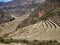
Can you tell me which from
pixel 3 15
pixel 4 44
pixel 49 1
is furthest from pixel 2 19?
pixel 4 44

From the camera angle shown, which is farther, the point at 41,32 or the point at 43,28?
the point at 43,28

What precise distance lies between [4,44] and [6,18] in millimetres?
126855

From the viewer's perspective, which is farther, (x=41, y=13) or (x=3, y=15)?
(x=3, y=15)

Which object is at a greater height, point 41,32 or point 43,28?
point 41,32

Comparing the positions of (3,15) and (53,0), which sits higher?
(53,0)

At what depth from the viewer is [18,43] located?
2219 cm

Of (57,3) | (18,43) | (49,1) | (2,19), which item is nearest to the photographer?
(18,43)

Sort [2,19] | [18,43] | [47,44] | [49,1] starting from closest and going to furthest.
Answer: [47,44]
[18,43]
[49,1]
[2,19]

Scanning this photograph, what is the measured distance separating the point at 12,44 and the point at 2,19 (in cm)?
12405

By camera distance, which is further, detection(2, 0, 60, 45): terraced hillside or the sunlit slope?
detection(2, 0, 60, 45): terraced hillside

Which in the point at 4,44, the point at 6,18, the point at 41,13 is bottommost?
the point at 6,18

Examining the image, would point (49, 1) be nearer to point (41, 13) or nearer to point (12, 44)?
point (41, 13)

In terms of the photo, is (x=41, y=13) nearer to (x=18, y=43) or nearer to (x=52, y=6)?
(x=52, y=6)

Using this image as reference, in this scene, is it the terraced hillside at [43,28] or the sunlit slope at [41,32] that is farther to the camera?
the terraced hillside at [43,28]
